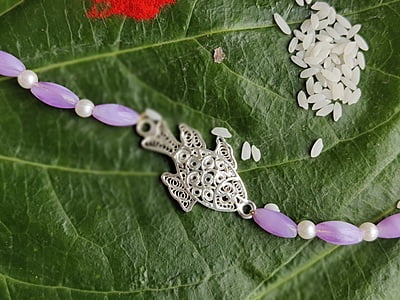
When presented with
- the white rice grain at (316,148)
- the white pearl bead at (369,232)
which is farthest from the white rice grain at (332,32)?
the white pearl bead at (369,232)

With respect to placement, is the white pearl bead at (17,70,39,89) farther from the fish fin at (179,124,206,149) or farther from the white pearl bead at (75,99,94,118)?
the fish fin at (179,124,206,149)

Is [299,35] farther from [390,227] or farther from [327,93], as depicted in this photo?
[390,227]

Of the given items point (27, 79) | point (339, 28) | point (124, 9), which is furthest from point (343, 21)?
point (27, 79)

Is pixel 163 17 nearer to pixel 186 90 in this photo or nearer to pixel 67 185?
pixel 186 90

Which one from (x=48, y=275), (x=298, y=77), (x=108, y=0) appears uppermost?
(x=108, y=0)

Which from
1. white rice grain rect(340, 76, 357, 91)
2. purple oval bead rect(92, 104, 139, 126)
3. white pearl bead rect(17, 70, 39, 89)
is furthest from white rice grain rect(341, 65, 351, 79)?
white pearl bead rect(17, 70, 39, 89)

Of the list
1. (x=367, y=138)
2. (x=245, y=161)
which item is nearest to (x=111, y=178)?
(x=245, y=161)
